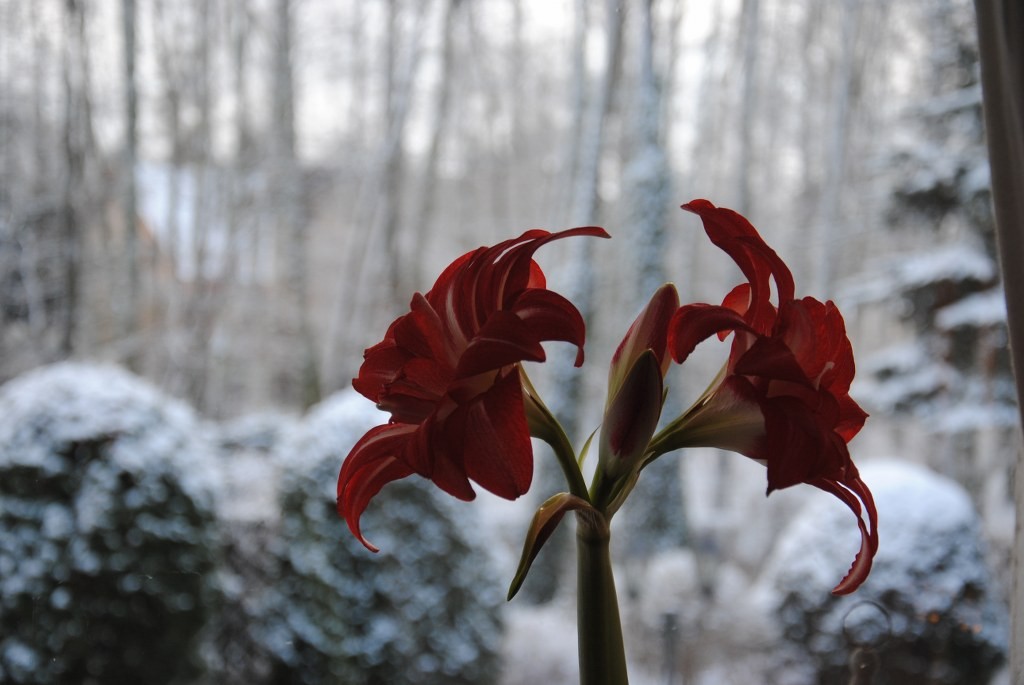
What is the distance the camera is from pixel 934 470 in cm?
322

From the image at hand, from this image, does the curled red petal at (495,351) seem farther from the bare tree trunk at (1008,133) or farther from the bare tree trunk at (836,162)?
the bare tree trunk at (836,162)

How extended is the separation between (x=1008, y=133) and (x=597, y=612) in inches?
26.2

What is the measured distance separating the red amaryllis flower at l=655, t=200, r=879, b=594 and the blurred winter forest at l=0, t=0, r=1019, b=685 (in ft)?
4.06

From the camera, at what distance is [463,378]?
47 cm

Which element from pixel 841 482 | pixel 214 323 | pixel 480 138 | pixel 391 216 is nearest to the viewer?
pixel 841 482

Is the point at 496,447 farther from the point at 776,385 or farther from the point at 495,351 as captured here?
the point at 776,385

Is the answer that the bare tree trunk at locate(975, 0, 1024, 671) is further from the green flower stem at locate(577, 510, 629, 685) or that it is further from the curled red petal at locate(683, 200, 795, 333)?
the green flower stem at locate(577, 510, 629, 685)

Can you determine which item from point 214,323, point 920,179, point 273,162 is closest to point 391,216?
point 273,162

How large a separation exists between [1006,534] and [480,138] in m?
2.98

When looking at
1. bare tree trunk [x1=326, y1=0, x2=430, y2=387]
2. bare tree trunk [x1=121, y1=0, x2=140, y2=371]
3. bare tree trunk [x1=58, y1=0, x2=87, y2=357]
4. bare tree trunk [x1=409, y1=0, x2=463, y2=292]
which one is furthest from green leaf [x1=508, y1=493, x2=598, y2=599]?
bare tree trunk [x1=409, y1=0, x2=463, y2=292]

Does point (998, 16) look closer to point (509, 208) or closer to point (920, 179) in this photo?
point (920, 179)

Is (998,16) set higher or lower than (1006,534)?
higher

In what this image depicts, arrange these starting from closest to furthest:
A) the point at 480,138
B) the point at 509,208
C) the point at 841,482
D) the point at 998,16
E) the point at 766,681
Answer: the point at 841,482 < the point at 998,16 < the point at 766,681 < the point at 480,138 < the point at 509,208

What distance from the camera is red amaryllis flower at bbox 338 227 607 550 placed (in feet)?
1.56
